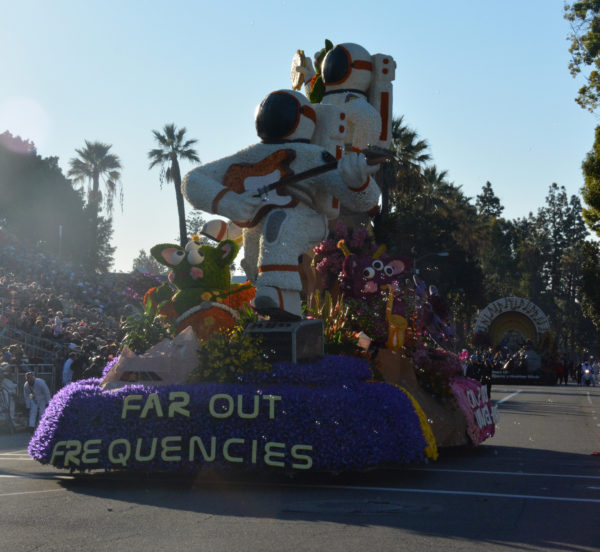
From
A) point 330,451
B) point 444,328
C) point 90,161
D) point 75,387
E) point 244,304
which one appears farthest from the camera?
point 90,161

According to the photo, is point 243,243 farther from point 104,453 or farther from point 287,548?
point 287,548

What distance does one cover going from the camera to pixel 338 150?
38.3 ft

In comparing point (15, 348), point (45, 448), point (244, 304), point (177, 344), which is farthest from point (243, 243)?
point (15, 348)

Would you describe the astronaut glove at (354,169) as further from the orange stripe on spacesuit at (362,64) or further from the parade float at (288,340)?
the orange stripe on spacesuit at (362,64)

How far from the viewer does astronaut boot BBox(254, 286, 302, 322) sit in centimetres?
994

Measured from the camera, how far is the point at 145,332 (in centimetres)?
985

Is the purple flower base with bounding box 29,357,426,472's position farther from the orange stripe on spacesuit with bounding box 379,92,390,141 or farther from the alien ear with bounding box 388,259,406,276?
the orange stripe on spacesuit with bounding box 379,92,390,141

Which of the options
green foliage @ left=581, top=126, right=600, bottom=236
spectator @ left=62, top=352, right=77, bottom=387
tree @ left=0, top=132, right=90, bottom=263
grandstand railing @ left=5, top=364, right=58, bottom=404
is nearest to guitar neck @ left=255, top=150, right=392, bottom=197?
grandstand railing @ left=5, top=364, right=58, bottom=404

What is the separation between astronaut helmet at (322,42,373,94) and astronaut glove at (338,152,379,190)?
12.2ft

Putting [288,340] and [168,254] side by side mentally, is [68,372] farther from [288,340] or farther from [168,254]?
[288,340]

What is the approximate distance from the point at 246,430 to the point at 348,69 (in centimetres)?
691

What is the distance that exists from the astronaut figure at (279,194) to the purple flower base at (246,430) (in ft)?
5.38

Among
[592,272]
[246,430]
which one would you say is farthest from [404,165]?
[246,430]

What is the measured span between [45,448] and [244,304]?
9.80 ft
